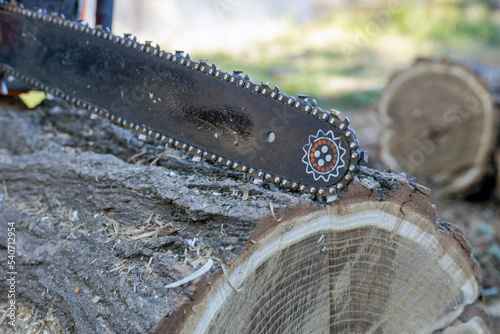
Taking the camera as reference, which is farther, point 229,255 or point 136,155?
point 136,155

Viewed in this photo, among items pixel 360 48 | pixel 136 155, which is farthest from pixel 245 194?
pixel 360 48

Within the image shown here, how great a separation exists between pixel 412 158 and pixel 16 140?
3182 millimetres

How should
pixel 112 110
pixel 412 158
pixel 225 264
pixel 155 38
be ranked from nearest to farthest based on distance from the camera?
pixel 225 264 → pixel 112 110 → pixel 412 158 → pixel 155 38

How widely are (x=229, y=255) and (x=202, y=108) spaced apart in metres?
0.63

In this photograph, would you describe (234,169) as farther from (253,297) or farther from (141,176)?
(253,297)

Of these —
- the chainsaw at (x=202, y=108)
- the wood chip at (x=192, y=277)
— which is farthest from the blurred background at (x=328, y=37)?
the wood chip at (x=192, y=277)

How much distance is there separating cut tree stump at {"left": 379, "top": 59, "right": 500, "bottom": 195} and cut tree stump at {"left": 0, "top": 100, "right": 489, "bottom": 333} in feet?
7.79

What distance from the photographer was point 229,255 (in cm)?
122

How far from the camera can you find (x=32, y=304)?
1.54m

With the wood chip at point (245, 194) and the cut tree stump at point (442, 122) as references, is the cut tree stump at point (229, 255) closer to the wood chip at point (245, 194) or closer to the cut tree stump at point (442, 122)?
the wood chip at point (245, 194)

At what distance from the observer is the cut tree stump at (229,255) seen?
1.22 metres

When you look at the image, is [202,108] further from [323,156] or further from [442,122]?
[442,122]

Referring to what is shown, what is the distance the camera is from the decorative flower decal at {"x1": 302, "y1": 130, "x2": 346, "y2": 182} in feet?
4.67

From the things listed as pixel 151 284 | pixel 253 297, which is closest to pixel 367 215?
pixel 253 297
